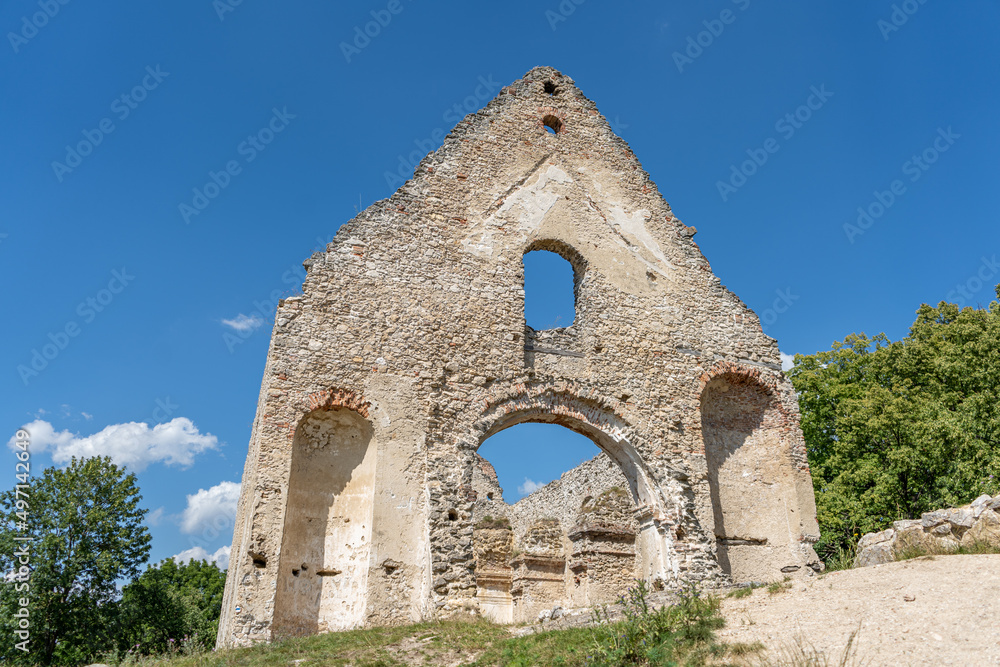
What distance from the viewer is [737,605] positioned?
730 cm

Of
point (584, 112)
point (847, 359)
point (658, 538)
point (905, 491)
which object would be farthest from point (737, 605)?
point (847, 359)

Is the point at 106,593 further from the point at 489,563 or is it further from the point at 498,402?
the point at 498,402

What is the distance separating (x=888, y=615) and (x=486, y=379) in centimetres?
Result: 624

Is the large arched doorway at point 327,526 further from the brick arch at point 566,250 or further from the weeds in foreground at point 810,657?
the weeds in foreground at point 810,657

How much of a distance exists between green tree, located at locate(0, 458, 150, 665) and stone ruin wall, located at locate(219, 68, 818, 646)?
24.3ft

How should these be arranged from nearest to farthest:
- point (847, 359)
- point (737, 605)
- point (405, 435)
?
point (737, 605) → point (405, 435) → point (847, 359)

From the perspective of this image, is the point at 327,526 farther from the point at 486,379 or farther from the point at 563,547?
the point at 563,547

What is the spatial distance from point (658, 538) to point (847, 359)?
12.5 metres

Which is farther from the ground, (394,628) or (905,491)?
(905,491)

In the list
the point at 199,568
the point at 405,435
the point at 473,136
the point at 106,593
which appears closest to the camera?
the point at 405,435

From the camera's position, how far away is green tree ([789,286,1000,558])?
14828mm

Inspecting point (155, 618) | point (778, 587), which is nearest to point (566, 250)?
point (778, 587)

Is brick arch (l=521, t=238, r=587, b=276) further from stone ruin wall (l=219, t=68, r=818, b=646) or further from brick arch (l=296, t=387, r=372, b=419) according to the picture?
brick arch (l=296, t=387, r=372, b=419)

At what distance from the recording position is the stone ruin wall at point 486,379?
31.1 ft
